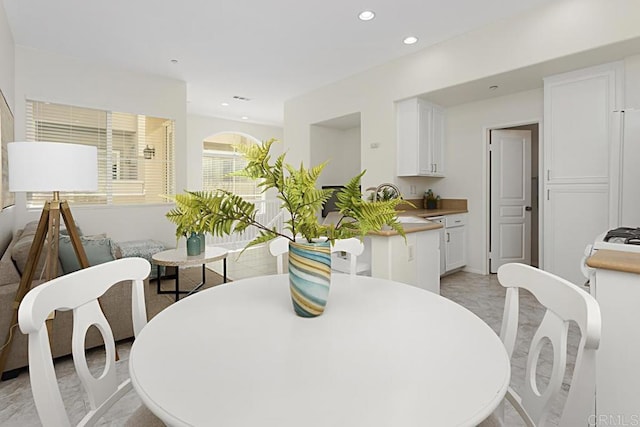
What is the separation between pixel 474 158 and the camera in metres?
4.67

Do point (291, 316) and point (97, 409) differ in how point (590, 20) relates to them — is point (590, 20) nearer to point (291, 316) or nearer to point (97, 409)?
point (291, 316)

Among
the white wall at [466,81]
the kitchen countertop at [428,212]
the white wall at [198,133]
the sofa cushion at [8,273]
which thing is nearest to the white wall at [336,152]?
the white wall at [466,81]

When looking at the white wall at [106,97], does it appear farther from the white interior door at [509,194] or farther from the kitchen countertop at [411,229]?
the white interior door at [509,194]

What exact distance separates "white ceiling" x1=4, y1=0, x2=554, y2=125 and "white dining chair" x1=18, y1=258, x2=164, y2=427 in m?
2.85

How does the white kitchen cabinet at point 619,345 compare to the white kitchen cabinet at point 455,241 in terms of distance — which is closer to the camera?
the white kitchen cabinet at point 619,345

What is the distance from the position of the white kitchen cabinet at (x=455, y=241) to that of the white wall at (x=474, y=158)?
0.34 feet

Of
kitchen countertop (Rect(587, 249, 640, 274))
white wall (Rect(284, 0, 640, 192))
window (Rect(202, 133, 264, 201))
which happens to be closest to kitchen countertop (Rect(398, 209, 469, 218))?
white wall (Rect(284, 0, 640, 192))

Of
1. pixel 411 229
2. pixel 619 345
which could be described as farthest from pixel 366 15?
pixel 619 345

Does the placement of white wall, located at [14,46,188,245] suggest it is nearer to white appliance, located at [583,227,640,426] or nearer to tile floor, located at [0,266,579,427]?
tile floor, located at [0,266,579,427]

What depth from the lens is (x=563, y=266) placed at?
348 cm

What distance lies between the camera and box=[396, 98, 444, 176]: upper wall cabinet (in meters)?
4.31

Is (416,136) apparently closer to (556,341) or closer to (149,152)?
(556,341)

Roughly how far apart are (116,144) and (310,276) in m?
4.75

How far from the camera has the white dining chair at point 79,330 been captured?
783mm
